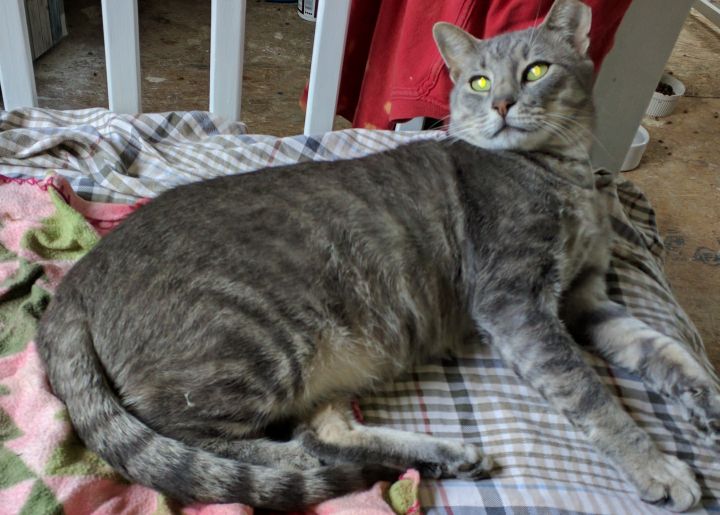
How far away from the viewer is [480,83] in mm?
1543

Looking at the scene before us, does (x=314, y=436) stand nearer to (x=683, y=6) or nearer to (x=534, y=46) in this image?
(x=534, y=46)

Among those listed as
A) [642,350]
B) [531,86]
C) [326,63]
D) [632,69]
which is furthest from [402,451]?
[632,69]

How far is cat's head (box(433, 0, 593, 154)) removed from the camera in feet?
4.74

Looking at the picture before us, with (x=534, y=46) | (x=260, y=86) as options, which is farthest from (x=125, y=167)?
(x=260, y=86)

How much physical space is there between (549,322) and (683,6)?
61.4 inches

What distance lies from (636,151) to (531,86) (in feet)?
6.00

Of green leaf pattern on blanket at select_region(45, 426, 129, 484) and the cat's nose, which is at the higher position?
the cat's nose

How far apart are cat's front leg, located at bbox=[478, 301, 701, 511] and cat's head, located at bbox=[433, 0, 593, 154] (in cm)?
40

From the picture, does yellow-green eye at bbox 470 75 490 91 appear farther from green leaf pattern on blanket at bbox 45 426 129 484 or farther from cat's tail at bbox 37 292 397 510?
green leaf pattern on blanket at bbox 45 426 129 484

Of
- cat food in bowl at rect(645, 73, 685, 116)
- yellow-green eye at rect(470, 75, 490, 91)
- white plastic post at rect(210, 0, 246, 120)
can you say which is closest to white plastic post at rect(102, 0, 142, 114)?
white plastic post at rect(210, 0, 246, 120)

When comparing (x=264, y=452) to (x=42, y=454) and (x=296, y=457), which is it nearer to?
(x=296, y=457)

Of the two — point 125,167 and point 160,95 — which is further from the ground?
point 125,167

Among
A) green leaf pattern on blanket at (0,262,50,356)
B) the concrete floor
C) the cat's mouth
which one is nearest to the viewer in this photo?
green leaf pattern on blanket at (0,262,50,356)

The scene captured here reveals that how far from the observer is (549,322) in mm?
1361
